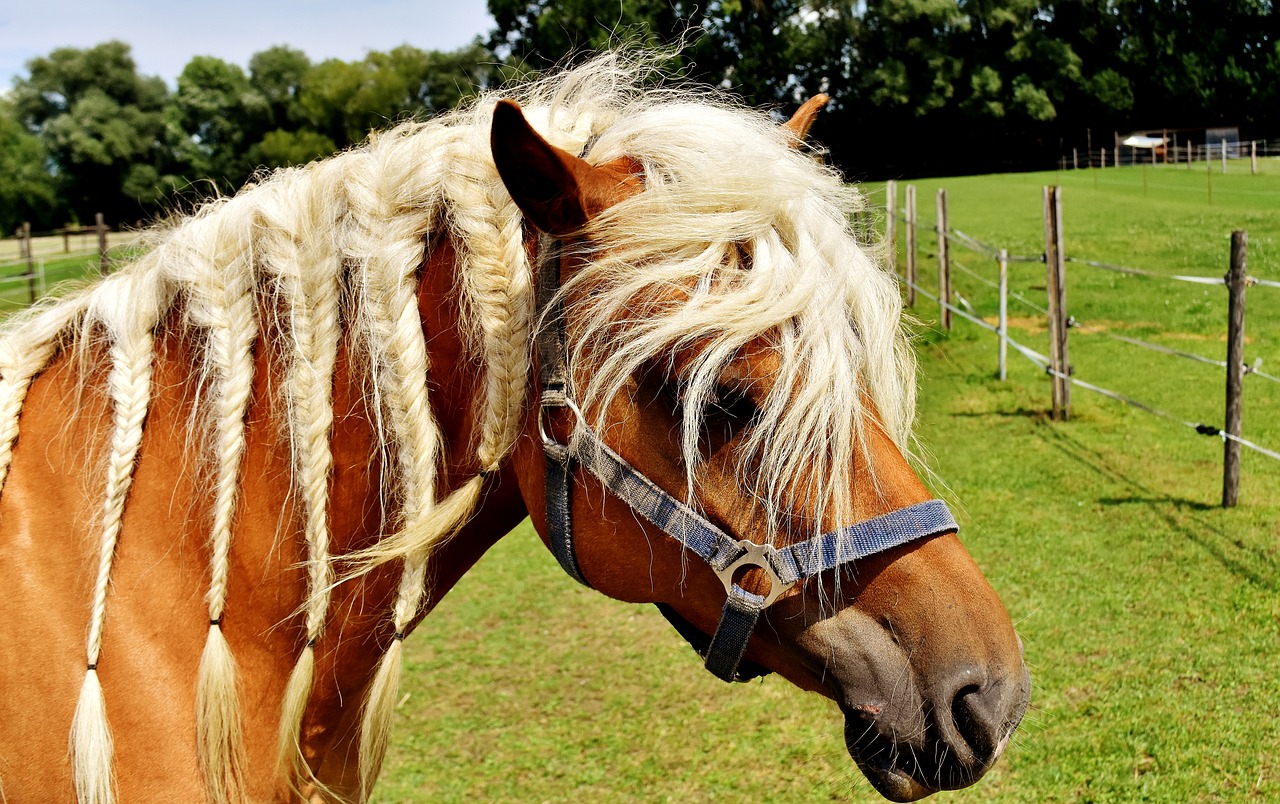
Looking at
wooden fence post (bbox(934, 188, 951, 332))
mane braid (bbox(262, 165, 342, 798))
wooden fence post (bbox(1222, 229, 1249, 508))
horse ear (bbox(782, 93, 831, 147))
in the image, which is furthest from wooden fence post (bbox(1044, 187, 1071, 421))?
mane braid (bbox(262, 165, 342, 798))

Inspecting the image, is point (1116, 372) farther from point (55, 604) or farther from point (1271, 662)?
point (55, 604)

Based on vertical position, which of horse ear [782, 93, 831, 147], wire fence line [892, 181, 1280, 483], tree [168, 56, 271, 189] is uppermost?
tree [168, 56, 271, 189]

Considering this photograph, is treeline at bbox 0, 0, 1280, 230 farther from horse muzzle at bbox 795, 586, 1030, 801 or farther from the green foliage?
horse muzzle at bbox 795, 586, 1030, 801

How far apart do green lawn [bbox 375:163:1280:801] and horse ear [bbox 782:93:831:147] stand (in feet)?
0.86

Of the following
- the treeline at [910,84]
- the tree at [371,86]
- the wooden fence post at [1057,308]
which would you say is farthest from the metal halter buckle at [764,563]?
the tree at [371,86]

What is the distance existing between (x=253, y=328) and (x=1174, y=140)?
4330cm

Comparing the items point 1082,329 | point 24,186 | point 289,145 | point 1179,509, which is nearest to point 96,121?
point 24,186

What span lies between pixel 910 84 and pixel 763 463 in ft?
144

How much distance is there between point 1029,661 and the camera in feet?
13.6

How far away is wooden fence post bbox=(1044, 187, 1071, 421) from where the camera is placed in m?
7.57

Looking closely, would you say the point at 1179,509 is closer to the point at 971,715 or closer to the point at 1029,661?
the point at 1029,661

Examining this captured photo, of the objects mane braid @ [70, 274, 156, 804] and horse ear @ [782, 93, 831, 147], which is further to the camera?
horse ear @ [782, 93, 831, 147]

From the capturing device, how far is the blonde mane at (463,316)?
4.41 ft

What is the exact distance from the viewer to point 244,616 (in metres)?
1.51
